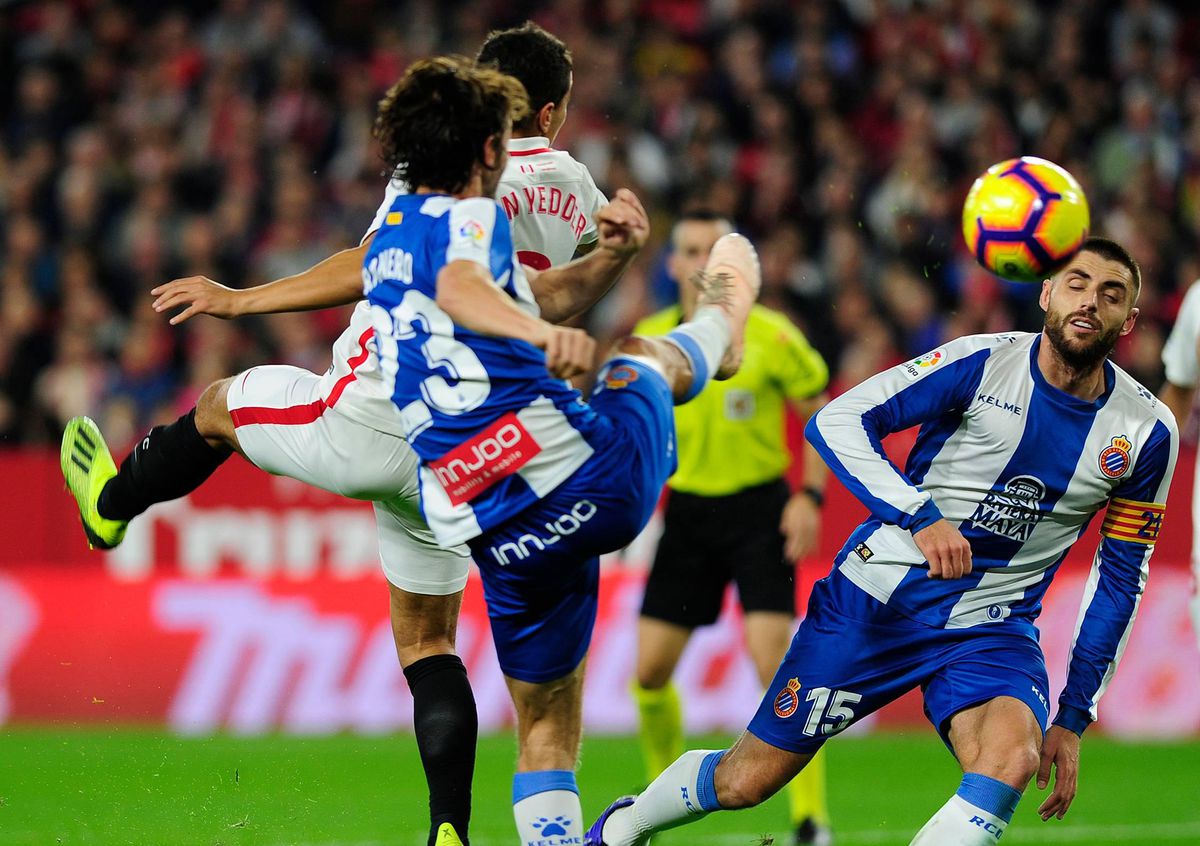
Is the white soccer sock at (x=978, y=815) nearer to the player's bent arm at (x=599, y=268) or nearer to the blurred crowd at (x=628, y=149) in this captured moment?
the player's bent arm at (x=599, y=268)

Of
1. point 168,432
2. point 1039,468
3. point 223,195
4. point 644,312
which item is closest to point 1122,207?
point 644,312

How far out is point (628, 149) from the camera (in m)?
14.4

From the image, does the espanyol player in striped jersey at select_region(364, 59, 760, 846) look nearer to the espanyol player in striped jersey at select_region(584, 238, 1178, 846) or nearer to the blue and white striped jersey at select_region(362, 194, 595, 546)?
the blue and white striped jersey at select_region(362, 194, 595, 546)

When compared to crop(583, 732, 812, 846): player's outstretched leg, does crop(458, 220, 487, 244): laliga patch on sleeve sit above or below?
above

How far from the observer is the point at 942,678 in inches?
209

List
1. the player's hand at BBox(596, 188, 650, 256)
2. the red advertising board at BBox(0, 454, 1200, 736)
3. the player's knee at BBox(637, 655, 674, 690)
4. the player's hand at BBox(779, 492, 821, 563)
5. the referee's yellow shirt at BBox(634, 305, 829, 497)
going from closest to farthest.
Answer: the player's hand at BBox(596, 188, 650, 256) < the player's knee at BBox(637, 655, 674, 690) < the player's hand at BBox(779, 492, 821, 563) < the referee's yellow shirt at BBox(634, 305, 829, 497) < the red advertising board at BBox(0, 454, 1200, 736)

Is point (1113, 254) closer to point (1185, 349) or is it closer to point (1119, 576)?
point (1119, 576)

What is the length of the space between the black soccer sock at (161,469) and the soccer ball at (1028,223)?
8.29ft

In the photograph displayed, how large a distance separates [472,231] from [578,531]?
34.2 inches

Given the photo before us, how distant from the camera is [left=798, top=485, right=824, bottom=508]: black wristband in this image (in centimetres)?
794

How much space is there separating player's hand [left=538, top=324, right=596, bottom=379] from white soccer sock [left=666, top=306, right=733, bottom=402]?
81 centimetres

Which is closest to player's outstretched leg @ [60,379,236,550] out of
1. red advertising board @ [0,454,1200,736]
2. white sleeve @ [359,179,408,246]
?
white sleeve @ [359,179,408,246]

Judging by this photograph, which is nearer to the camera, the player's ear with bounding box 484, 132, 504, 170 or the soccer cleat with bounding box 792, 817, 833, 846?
the player's ear with bounding box 484, 132, 504, 170

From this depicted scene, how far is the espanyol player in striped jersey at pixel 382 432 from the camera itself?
206 inches
